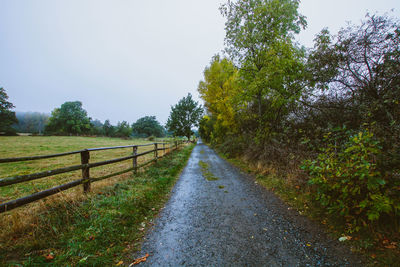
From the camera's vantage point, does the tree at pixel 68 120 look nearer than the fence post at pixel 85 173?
No

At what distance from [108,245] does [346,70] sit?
7.48 m

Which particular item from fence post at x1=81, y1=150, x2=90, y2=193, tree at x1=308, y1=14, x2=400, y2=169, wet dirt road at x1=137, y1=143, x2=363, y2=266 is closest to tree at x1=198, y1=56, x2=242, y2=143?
tree at x1=308, y1=14, x2=400, y2=169

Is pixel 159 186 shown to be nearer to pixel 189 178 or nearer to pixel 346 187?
pixel 189 178

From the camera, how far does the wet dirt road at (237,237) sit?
2.10 m

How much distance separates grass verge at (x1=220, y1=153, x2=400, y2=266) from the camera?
6.54 ft

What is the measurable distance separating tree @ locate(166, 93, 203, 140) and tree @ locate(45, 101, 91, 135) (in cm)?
4140

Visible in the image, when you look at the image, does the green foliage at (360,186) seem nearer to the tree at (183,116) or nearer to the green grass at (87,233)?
the green grass at (87,233)

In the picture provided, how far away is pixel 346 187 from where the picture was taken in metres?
2.42

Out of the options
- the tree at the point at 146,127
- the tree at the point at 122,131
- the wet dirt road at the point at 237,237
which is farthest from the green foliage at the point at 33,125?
the wet dirt road at the point at 237,237

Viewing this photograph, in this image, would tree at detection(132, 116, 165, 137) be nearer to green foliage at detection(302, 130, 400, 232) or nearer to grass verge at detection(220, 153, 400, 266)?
grass verge at detection(220, 153, 400, 266)

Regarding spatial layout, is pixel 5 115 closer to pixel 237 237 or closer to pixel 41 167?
pixel 41 167

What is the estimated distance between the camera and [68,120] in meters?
55.7

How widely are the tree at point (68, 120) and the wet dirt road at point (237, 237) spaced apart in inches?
2643

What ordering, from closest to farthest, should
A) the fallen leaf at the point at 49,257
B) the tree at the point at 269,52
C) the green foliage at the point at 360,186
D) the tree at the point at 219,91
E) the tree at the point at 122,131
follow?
the fallen leaf at the point at 49,257
the green foliage at the point at 360,186
the tree at the point at 269,52
the tree at the point at 219,91
the tree at the point at 122,131
